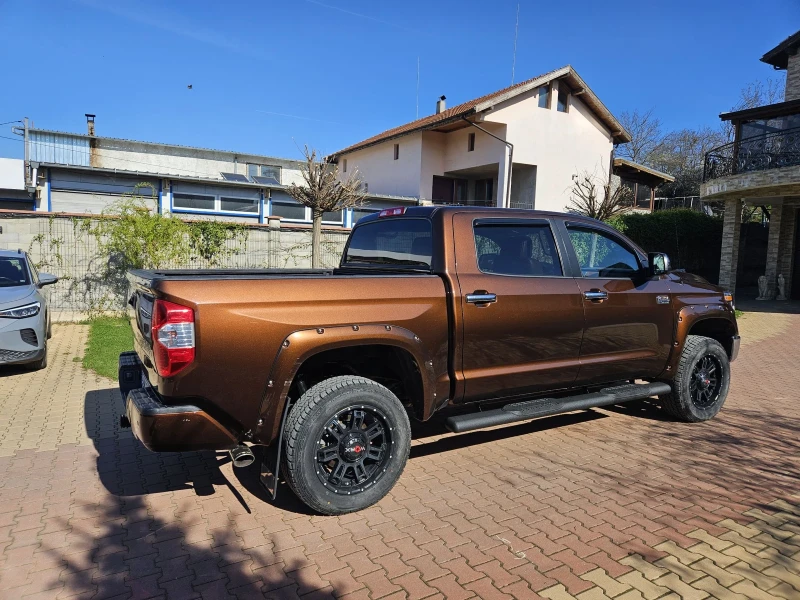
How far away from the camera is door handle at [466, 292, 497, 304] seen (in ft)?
12.4

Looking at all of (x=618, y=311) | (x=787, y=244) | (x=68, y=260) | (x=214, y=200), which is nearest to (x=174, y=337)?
(x=618, y=311)

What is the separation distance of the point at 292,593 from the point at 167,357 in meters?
1.37

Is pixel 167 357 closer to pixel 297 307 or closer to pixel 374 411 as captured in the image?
pixel 297 307

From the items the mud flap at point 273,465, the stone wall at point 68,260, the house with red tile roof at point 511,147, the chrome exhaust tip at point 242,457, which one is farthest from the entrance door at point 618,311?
the house with red tile roof at point 511,147

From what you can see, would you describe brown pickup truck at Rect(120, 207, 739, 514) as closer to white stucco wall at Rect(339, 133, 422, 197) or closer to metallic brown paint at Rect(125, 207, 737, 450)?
metallic brown paint at Rect(125, 207, 737, 450)

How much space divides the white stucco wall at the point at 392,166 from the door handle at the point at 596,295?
17.7 meters

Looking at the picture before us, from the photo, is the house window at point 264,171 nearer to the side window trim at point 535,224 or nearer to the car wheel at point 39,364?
the car wheel at point 39,364

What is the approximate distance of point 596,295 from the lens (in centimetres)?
444

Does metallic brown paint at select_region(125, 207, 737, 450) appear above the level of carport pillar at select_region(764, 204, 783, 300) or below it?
below

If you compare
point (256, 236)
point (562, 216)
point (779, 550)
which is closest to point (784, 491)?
point (779, 550)

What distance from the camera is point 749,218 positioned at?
23.9 metres

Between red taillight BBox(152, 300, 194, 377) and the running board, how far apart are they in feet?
6.08

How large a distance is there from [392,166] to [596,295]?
69.2ft

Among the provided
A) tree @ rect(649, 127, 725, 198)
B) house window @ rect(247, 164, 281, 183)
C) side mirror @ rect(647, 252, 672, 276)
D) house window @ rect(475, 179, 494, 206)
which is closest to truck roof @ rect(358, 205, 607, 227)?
side mirror @ rect(647, 252, 672, 276)
